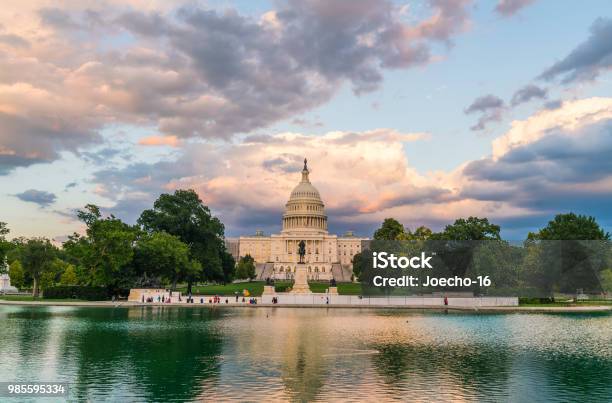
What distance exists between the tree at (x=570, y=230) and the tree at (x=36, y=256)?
66.5 metres

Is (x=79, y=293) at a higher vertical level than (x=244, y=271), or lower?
lower

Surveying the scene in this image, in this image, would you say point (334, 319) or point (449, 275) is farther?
point (449, 275)

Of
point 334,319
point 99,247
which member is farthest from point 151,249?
point 334,319

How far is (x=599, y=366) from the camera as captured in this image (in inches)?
1002

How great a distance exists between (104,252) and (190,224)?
17.8 metres

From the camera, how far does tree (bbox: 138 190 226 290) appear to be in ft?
277

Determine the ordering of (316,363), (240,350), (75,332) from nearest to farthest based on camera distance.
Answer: (316,363) → (240,350) → (75,332)

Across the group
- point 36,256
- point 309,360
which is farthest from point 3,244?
point 309,360

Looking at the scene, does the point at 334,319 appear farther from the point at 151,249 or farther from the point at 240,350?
the point at 151,249

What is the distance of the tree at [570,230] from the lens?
85375 mm

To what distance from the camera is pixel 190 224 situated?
8538cm

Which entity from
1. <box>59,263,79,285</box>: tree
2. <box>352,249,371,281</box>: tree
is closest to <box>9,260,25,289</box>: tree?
<box>59,263,79,285</box>: tree

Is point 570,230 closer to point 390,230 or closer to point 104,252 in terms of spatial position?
point 390,230

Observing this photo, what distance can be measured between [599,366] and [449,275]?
50796 millimetres
